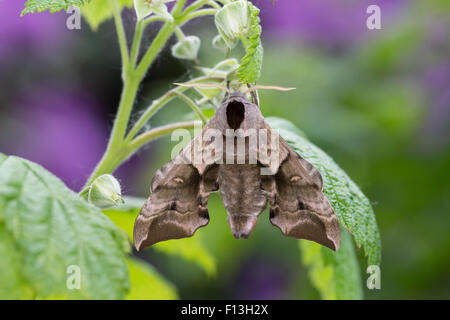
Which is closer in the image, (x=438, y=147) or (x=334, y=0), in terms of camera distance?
(x=438, y=147)

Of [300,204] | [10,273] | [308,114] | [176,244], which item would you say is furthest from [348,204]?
[308,114]

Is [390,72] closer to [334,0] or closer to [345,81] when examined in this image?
[345,81]

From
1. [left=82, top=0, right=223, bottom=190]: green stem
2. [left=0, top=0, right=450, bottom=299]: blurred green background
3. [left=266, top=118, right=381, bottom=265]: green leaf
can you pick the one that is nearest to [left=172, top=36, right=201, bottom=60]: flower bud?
[left=82, top=0, right=223, bottom=190]: green stem

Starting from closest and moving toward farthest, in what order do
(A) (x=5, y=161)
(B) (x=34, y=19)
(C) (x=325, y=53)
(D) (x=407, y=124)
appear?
1. (A) (x=5, y=161)
2. (D) (x=407, y=124)
3. (C) (x=325, y=53)
4. (B) (x=34, y=19)

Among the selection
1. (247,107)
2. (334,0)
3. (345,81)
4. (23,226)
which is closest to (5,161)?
(23,226)

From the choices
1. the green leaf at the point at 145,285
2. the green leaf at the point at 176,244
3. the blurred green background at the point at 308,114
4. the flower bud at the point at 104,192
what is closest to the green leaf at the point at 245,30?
the flower bud at the point at 104,192

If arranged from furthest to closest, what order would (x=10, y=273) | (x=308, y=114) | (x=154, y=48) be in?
1. (x=308, y=114)
2. (x=154, y=48)
3. (x=10, y=273)

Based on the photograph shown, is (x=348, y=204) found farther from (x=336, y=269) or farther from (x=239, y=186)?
(x=336, y=269)
